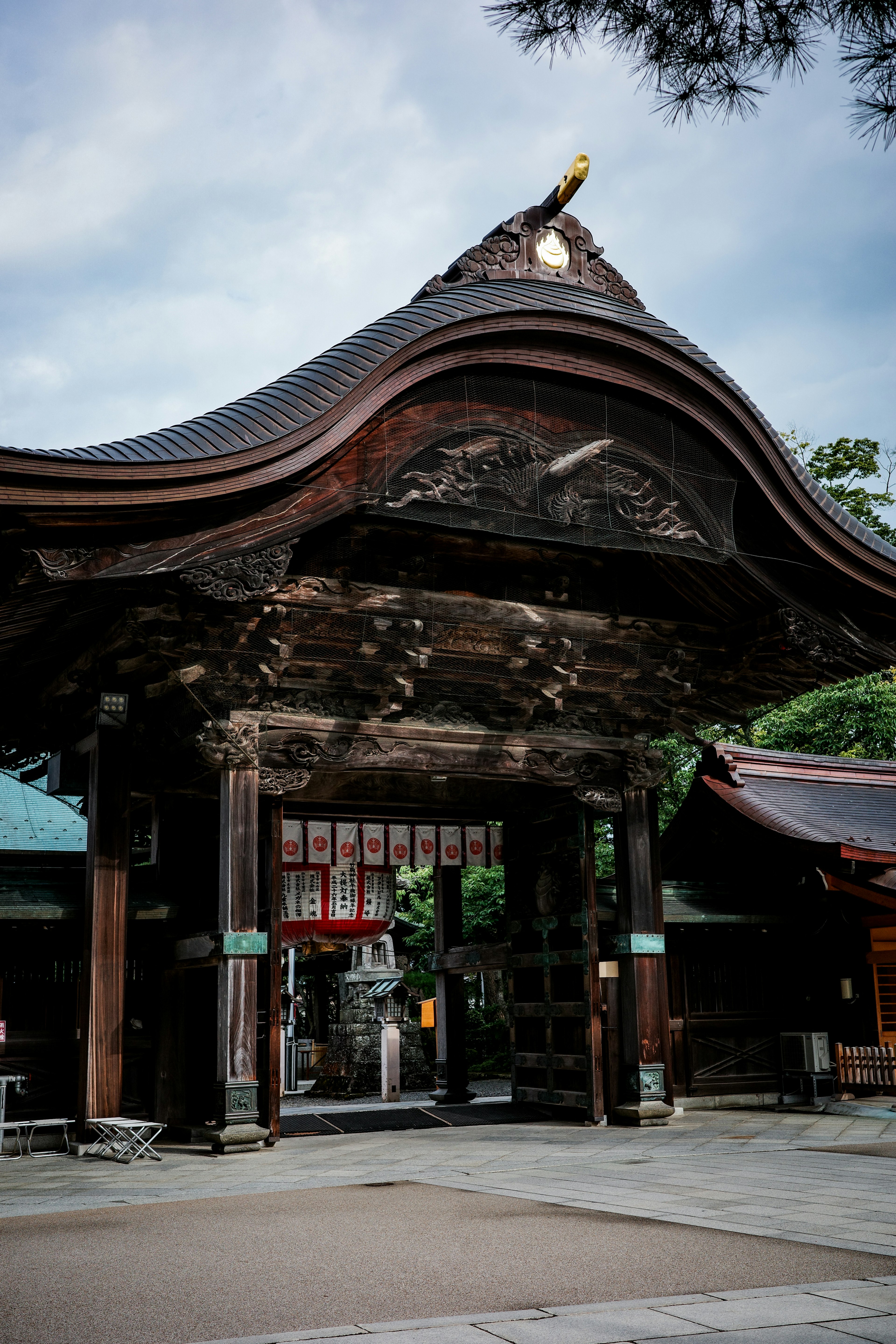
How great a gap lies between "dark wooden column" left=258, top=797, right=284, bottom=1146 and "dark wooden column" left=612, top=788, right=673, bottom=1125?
3602mm

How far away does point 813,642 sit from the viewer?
11422 mm

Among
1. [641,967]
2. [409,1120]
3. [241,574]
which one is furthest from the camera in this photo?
[409,1120]

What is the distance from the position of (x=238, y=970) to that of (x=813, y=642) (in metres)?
6.33

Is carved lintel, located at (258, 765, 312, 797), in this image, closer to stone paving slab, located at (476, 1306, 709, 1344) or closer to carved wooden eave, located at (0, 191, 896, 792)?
carved wooden eave, located at (0, 191, 896, 792)

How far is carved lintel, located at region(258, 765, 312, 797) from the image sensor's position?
1059cm

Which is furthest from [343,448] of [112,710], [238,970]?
[238,970]

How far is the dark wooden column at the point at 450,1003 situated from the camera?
49.9 feet

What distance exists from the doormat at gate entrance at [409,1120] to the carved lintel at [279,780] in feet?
12.4

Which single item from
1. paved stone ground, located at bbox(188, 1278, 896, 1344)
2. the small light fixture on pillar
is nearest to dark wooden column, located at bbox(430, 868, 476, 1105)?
the small light fixture on pillar

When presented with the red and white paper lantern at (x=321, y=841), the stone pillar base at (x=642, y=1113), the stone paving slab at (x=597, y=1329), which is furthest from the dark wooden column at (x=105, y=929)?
the stone paving slab at (x=597, y=1329)

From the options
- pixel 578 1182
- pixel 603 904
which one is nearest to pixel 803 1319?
pixel 578 1182

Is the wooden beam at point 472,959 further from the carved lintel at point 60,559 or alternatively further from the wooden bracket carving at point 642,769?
the carved lintel at point 60,559

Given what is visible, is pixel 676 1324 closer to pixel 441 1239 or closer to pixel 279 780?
pixel 441 1239

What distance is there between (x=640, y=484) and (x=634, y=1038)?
563cm
